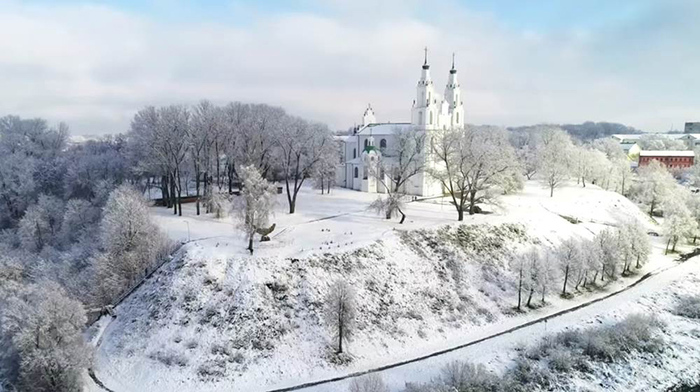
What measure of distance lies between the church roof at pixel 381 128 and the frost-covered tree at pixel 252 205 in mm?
26685

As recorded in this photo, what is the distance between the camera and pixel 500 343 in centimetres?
2380

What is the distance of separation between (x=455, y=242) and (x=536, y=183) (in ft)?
120

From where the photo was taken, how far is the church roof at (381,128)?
170ft

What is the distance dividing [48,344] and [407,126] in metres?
41.9

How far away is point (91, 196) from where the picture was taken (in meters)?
40.2

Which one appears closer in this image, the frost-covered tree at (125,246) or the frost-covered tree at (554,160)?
the frost-covered tree at (125,246)

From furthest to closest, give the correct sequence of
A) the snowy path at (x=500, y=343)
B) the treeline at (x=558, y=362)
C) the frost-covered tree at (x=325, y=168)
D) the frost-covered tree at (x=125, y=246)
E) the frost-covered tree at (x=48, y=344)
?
the frost-covered tree at (x=325, y=168) → the frost-covered tree at (x=125, y=246) → the snowy path at (x=500, y=343) → the treeline at (x=558, y=362) → the frost-covered tree at (x=48, y=344)

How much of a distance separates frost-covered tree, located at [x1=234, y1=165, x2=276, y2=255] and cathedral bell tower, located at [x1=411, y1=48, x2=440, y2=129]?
25.2 metres

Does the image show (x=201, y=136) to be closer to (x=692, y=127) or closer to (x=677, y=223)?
(x=677, y=223)

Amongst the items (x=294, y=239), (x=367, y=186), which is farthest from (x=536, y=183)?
(x=294, y=239)

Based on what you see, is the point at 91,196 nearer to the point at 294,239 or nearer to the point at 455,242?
the point at 294,239

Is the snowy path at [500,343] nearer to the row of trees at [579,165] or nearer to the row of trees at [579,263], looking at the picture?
the row of trees at [579,263]

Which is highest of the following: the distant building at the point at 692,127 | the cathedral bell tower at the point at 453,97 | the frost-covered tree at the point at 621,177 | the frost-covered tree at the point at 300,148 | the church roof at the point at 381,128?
the distant building at the point at 692,127

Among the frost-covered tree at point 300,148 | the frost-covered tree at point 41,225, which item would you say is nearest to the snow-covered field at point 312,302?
the frost-covered tree at point 300,148
